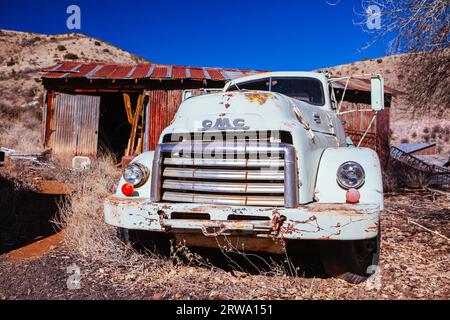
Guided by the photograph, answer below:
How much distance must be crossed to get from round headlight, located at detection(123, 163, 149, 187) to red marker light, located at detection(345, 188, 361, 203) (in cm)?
187

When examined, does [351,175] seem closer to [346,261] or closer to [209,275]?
[346,261]

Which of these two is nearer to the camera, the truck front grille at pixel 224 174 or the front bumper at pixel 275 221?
the front bumper at pixel 275 221

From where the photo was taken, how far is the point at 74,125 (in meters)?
12.4

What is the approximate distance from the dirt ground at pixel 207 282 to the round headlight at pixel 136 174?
35.0 inches

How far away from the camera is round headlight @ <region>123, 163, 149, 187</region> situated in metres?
3.42

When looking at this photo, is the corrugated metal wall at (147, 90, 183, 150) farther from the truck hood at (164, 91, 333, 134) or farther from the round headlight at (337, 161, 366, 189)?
the round headlight at (337, 161, 366, 189)

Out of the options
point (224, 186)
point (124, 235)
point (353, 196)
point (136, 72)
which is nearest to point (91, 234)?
point (124, 235)

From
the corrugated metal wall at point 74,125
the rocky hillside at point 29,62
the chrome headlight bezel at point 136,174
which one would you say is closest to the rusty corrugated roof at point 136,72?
the corrugated metal wall at point 74,125

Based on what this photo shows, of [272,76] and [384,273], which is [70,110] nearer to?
[272,76]

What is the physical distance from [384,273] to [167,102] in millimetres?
9920

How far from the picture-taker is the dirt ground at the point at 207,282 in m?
3.00

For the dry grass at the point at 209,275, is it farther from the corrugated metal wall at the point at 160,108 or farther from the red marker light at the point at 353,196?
the corrugated metal wall at the point at 160,108

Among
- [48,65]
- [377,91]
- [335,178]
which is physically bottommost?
[335,178]

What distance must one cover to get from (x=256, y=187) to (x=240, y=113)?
0.76 m
